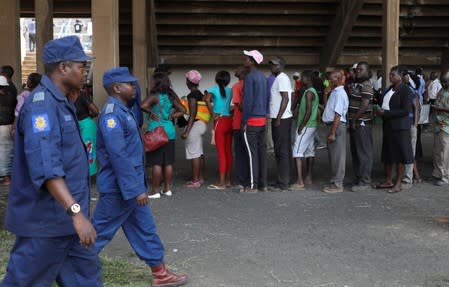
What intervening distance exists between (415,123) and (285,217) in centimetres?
306

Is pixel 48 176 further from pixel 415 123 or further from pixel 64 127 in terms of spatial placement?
pixel 415 123

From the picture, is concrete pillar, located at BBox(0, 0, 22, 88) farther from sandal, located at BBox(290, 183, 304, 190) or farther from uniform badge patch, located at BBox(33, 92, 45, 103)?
uniform badge patch, located at BBox(33, 92, 45, 103)

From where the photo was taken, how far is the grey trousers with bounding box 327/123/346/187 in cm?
932

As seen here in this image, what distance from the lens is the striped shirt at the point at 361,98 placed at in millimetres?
9164

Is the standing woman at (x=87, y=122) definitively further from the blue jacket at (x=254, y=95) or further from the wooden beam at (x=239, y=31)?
the wooden beam at (x=239, y=31)

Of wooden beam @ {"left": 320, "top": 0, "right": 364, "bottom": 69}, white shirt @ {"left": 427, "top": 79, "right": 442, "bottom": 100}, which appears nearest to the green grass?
wooden beam @ {"left": 320, "top": 0, "right": 364, "bottom": 69}

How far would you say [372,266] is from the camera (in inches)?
233

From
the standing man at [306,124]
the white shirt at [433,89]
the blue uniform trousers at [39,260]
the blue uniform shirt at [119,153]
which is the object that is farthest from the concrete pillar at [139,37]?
the blue uniform trousers at [39,260]

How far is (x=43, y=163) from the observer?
356cm

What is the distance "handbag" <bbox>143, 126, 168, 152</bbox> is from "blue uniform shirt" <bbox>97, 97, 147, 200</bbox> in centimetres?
352

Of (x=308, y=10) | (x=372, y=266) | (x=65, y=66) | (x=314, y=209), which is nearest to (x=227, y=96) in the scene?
(x=314, y=209)

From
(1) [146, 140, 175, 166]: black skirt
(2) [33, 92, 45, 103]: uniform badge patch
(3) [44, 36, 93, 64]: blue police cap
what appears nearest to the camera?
(2) [33, 92, 45, 103]: uniform badge patch

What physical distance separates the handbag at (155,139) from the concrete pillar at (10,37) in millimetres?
3863

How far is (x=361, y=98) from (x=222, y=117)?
2.02 m
